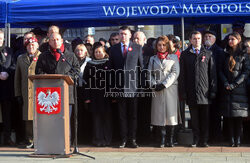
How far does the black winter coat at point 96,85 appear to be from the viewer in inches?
409

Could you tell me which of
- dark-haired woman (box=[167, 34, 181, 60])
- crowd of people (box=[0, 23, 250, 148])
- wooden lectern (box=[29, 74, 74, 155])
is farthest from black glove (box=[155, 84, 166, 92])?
wooden lectern (box=[29, 74, 74, 155])

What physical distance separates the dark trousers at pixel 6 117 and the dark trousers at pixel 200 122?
3.64m

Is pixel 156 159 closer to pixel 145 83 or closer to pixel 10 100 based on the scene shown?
pixel 145 83

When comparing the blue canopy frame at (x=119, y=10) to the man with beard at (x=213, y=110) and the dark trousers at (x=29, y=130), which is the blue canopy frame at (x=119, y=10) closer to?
the man with beard at (x=213, y=110)

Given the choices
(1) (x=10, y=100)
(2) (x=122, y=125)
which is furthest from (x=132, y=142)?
(1) (x=10, y=100)

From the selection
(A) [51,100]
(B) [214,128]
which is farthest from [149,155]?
(B) [214,128]

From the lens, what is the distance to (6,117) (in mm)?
10727

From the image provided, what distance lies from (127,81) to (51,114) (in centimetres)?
193

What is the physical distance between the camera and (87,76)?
1048 cm

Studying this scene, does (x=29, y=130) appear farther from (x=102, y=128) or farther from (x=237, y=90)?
(x=237, y=90)

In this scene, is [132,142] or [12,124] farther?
[12,124]

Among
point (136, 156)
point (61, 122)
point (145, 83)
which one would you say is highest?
point (145, 83)

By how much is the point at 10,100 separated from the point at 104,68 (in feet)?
6.62

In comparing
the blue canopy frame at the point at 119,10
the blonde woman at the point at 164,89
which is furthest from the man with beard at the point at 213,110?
the blonde woman at the point at 164,89
